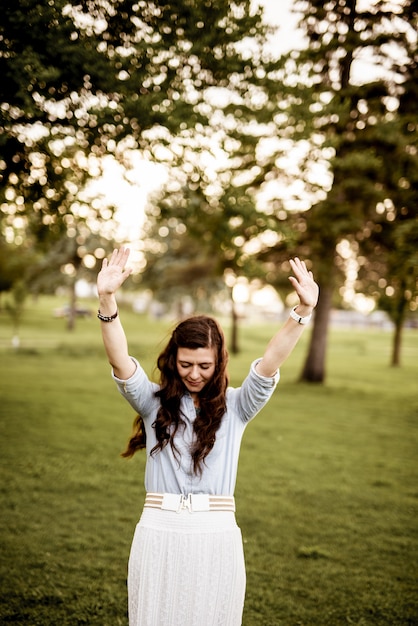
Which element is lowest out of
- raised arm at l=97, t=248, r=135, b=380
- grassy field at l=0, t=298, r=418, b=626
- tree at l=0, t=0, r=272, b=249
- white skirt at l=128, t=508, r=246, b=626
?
grassy field at l=0, t=298, r=418, b=626

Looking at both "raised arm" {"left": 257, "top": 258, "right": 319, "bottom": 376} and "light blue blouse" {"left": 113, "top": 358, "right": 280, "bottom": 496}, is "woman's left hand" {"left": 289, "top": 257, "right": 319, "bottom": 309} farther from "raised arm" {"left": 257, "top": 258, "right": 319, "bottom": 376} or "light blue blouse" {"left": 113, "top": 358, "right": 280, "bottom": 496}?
"light blue blouse" {"left": 113, "top": 358, "right": 280, "bottom": 496}

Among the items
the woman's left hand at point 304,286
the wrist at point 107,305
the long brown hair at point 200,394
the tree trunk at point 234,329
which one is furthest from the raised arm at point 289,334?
the tree trunk at point 234,329

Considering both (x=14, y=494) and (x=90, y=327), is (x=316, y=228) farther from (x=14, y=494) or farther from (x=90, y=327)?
(x=90, y=327)

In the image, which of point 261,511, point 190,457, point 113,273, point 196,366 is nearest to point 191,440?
point 190,457

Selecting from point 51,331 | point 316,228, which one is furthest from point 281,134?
point 51,331

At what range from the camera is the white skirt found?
226cm

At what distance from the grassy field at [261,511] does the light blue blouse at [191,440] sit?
0.36m

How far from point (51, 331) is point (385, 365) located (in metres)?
25.3

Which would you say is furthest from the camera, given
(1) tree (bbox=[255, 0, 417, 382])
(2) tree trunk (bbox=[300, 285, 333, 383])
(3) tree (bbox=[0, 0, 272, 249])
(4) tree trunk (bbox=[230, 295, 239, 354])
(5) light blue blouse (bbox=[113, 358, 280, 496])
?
(4) tree trunk (bbox=[230, 295, 239, 354])

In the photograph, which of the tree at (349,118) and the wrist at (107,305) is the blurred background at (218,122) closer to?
the tree at (349,118)

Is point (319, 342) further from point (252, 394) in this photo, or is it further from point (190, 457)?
point (190, 457)

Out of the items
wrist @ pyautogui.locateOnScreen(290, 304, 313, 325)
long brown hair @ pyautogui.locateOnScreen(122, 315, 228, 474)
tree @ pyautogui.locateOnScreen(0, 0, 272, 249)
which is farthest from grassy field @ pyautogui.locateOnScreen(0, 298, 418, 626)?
tree @ pyautogui.locateOnScreen(0, 0, 272, 249)

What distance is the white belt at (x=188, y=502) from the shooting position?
7.58ft

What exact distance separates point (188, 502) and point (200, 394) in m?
0.46
